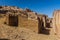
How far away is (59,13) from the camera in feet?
71.1

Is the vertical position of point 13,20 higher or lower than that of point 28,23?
higher

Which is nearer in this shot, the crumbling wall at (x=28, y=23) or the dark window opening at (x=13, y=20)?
the crumbling wall at (x=28, y=23)

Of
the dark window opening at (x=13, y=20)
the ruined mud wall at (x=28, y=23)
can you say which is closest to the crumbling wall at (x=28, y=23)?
the ruined mud wall at (x=28, y=23)

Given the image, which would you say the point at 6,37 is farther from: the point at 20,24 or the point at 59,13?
the point at 59,13

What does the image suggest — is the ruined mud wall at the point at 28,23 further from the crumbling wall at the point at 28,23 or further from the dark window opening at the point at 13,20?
the dark window opening at the point at 13,20

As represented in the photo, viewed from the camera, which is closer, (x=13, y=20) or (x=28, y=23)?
(x=28, y=23)

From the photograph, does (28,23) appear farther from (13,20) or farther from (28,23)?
(13,20)

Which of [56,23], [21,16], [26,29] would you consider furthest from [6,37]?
[56,23]

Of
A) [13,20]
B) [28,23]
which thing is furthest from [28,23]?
[13,20]

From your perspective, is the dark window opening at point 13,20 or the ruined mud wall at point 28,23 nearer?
the ruined mud wall at point 28,23

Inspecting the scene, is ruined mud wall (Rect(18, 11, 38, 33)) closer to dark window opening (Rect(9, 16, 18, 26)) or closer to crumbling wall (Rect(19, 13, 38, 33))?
crumbling wall (Rect(19, 13, 38, 33))

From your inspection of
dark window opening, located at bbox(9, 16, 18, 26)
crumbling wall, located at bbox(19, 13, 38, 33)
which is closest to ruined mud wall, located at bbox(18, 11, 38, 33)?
crumbling wall, located at bbox(19, 13, 38, 33)

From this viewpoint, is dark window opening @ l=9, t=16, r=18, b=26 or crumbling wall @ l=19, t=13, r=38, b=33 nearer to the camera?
crumbling wall @ l=19, t=13, r=38, b=33

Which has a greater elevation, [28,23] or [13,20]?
[13,20]
